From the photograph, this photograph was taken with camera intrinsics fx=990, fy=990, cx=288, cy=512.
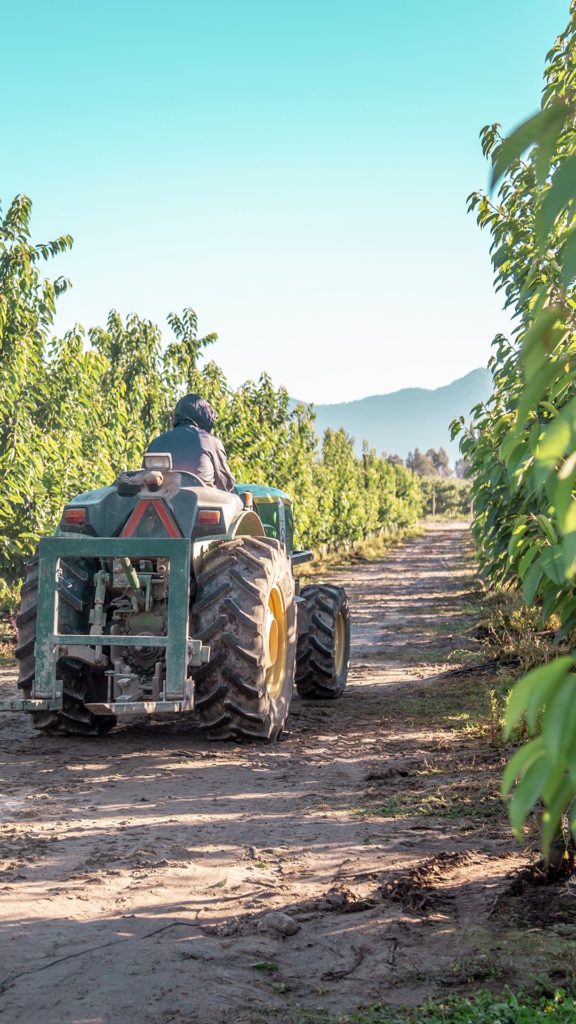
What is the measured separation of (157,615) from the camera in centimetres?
648

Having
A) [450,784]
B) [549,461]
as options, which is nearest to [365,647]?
[450,784]

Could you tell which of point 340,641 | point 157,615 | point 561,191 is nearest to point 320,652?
point 340,641

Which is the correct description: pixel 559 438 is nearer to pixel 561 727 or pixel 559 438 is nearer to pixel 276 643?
pixel 561 727

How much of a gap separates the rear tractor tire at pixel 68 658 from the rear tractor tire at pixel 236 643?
785mm

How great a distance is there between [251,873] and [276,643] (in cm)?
302

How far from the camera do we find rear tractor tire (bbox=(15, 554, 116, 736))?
6.37 meters

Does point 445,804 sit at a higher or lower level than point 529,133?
lower

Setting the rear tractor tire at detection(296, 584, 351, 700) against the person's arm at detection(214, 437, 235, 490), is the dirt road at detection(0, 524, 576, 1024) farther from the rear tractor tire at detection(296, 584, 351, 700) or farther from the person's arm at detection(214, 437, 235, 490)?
the person's arm at detection(214, 437, 235, 490)

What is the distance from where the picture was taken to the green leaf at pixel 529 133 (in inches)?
46.7

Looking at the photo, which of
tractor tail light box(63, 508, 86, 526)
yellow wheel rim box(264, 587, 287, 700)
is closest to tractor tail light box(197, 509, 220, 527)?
yellow wheel rim box(264, 587, 287, 700)

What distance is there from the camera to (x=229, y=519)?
262 inches

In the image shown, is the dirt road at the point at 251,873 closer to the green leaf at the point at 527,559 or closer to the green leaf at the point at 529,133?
the green leaf at the point at 527,559

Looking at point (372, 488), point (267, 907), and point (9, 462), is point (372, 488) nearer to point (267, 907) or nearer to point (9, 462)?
point (9, 462)

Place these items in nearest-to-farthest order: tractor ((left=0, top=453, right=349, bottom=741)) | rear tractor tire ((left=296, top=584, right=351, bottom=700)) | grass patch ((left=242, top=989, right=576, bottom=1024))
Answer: grass patch ((left=242, top=989, right=576, bottom=1024)) → tractor ((left=0, top=453, right=349, bottom=741)) → rear tractor tire ((left=296, top=584, right=351, bottom=700))
